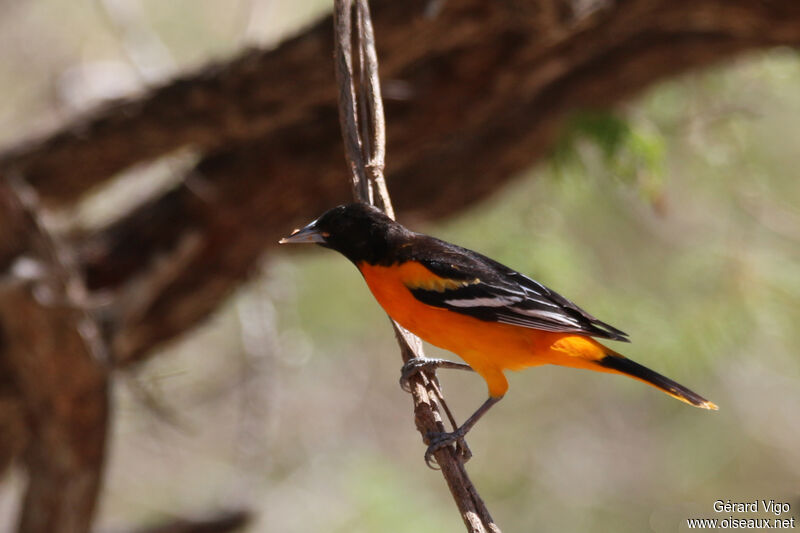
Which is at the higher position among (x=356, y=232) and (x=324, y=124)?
(x=324, y=124)

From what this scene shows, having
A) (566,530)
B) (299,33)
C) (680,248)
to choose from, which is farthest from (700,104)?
(566,530)

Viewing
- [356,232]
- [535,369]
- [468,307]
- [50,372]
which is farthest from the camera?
[535,369]

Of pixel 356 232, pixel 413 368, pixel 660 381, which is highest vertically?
pixel 356 232

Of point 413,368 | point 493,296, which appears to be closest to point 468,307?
point 493,296

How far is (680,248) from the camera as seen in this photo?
8.59m

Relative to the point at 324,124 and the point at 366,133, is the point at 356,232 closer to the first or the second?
the point at 366,133

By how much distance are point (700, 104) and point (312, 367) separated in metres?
6.02

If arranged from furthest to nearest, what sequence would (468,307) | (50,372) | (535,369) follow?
(535,369) < (50,372) < (468,307)

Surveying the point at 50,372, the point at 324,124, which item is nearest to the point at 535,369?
the point at 324,124

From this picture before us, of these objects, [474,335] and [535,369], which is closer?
[474,335]

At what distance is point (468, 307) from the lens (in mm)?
2943

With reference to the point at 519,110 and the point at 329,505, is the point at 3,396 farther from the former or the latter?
the point at 329,505

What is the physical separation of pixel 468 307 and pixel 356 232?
47cm

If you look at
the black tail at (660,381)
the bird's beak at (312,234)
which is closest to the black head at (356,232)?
the bird's beak at (312,234)
